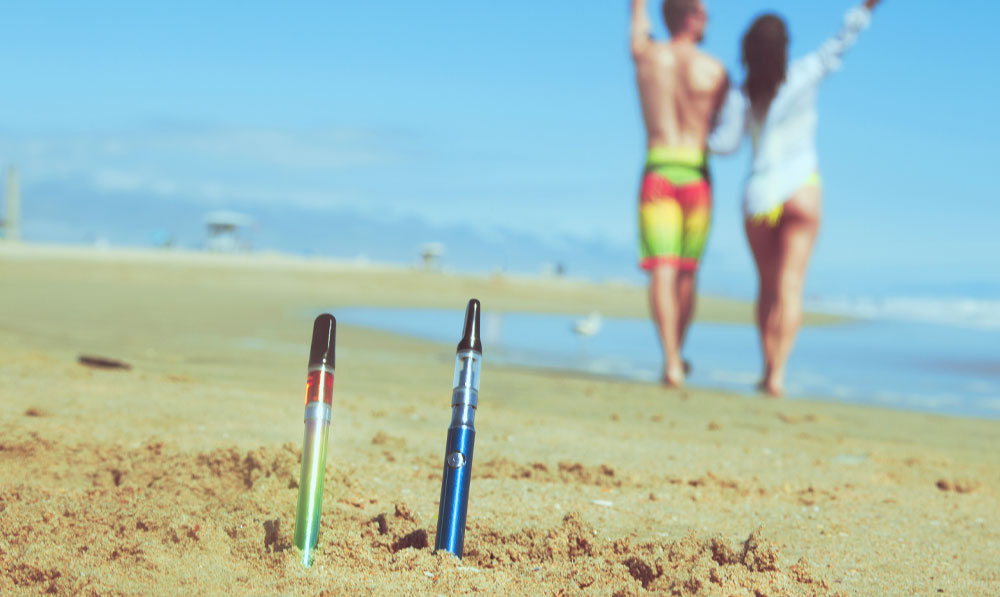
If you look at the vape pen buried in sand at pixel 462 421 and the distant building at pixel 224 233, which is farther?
the distant building at pixel 224 233

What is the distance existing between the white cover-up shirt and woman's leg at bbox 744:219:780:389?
21 cm

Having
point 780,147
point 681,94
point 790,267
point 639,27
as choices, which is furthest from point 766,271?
point 639,27

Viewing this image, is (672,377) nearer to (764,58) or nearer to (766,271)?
(766,271)

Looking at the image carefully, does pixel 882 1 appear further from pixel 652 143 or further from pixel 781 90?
pixel 652 143

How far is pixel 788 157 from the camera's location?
7664mm

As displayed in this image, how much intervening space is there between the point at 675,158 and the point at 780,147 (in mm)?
831

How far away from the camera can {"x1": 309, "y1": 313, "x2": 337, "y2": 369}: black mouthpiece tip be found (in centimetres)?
223

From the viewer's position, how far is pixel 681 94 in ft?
25.7

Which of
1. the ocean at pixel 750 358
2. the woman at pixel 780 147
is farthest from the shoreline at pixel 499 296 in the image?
the woman at pixel 780 147

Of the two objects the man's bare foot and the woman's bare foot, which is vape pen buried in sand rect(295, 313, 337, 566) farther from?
the man's bare foot

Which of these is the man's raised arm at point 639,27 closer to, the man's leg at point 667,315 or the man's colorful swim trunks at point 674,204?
the man's colorful swim trunks at point 674,204

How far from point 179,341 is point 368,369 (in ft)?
7.64

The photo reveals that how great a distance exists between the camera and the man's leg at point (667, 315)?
26.1ft

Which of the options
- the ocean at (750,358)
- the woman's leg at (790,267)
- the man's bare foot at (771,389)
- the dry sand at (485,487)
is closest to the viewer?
the dry sand at (485,487)
